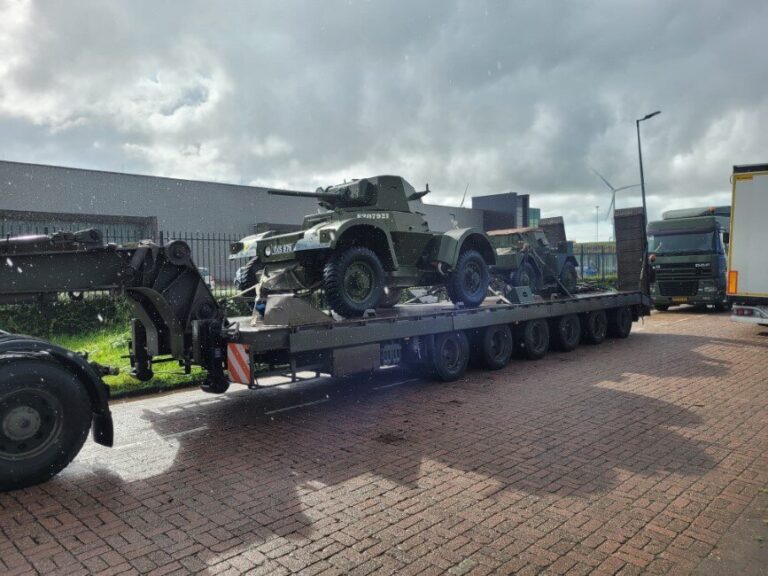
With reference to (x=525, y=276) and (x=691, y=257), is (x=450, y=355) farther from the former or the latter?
(x=691, y=257)

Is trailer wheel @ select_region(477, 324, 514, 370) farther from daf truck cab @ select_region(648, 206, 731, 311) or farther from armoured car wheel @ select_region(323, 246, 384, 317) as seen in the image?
daf truck cab @ select_region(648, 206, 731, 311)

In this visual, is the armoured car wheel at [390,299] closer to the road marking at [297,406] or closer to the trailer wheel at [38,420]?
the road marking at [297,406]

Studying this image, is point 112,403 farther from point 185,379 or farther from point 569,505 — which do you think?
point 569,505

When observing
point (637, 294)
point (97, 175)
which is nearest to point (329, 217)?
point (637, 294)

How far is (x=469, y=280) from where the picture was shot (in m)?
10.1

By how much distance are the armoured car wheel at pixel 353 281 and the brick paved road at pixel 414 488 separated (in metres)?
1.26

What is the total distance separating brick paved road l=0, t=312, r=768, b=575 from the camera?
12.2 feet

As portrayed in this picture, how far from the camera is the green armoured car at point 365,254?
793 cm

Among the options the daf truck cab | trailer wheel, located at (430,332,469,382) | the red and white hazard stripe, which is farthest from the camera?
the daf truck cab

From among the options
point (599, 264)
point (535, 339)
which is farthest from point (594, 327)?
point (599, 264)

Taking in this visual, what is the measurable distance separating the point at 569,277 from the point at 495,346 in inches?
197

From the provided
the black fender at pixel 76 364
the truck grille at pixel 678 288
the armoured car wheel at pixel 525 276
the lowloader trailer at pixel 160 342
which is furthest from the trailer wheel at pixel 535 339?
the truck grille at pixel 678 288

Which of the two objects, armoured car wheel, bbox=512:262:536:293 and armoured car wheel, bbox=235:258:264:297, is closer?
armoured car wheel, bbox=235:258:264:297

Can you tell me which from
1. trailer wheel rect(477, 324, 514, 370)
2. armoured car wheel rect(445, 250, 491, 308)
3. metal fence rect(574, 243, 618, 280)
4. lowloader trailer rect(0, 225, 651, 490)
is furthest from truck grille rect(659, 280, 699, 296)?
armoured car wheel rect(445, 250, 491, 308)
